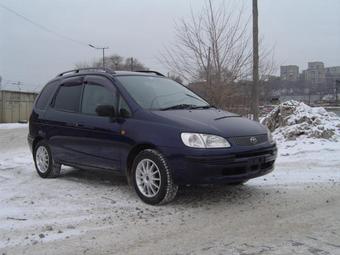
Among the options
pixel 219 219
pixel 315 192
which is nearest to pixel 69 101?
pixel 219 219

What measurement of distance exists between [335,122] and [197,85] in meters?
5.22

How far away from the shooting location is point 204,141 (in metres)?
→ 5.76

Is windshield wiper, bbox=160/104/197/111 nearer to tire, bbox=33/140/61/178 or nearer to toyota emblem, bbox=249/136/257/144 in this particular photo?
toyota emblem, bbox=249/136/257/144

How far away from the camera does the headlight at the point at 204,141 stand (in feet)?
18.9

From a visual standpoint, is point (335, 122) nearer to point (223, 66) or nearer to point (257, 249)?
point (223, 66)

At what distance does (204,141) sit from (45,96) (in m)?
3.85

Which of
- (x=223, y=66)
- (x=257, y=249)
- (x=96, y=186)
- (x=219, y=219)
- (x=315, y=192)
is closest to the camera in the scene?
(x=257, y=249)

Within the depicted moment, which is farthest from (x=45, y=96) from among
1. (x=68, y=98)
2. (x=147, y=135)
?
(x=147, y=135)

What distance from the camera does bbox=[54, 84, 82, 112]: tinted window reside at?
25.0 feet

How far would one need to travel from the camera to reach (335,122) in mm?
12227

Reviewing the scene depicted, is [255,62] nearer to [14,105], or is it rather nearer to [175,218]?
[175,218]

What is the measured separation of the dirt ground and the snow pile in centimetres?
370

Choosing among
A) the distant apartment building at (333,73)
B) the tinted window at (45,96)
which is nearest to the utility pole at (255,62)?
the tinted window at (45,96)

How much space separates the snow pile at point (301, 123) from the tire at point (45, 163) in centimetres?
614
